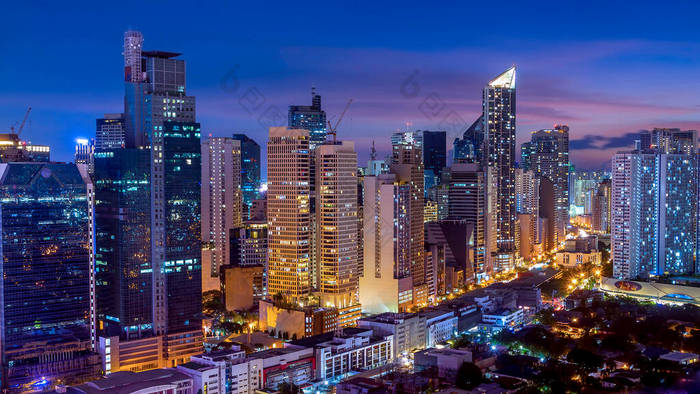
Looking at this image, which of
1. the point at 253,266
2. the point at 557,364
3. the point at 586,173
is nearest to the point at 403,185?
the point at 253,266

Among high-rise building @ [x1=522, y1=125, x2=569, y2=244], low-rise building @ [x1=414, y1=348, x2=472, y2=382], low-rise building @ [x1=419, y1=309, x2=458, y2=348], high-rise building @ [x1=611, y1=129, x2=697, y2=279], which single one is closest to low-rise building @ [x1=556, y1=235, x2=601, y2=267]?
high-rise building @ [x1=611, y1=129, x2=697, y2=279]

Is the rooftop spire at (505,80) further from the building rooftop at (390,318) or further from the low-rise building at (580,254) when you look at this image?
the building rooftop at (390,318)

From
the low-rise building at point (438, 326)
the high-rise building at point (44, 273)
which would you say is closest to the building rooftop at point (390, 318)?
the low-rise building at point (438, 326)

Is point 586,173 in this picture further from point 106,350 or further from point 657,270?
point 106,350

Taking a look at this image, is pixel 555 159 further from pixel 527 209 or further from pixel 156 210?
pixel 156 210

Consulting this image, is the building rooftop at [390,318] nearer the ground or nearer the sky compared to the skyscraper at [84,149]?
nearer the ground

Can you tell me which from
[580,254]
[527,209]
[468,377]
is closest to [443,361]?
[468,377]

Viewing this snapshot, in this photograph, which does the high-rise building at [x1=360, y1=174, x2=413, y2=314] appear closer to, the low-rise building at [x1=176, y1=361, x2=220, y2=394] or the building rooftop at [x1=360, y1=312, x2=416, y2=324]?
the building rooftop at [x1=360, y1=312, x2=416, y2=324]
